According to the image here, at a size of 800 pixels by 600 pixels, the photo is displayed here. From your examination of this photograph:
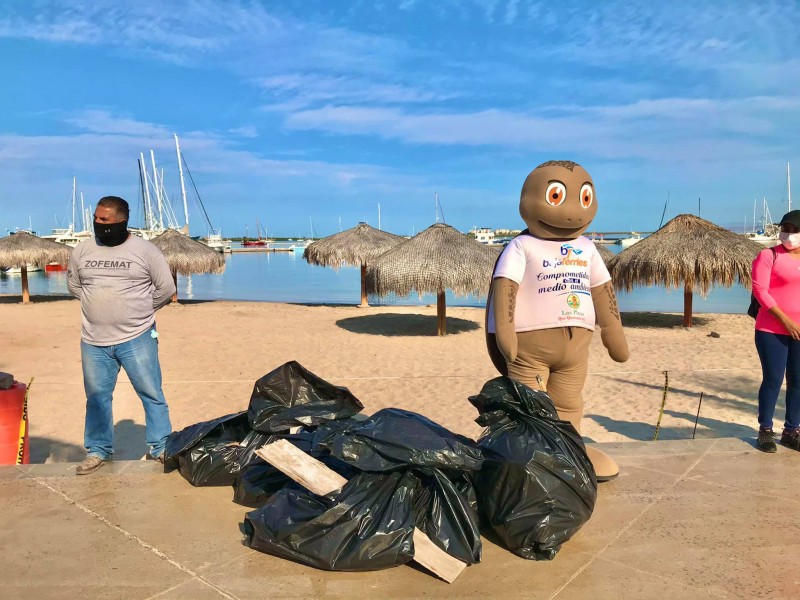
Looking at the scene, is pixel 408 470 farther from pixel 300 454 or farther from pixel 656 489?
pixel 656 489

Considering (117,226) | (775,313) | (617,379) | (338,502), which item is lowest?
(617,379)

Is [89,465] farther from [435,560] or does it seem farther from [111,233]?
[435,560]

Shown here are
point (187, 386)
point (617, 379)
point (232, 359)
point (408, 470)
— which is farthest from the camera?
point (232, 359)

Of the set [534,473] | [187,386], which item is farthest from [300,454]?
[187,386]

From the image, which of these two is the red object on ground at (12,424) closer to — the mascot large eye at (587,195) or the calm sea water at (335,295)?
the mascot large eye at (587,195)

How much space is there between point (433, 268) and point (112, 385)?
967 cm

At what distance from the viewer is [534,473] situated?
8.71 ft

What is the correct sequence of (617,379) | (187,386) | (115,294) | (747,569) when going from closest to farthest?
(747,569) < (115,294) < (187,386) < (617,379)

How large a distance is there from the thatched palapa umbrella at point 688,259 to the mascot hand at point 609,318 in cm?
1114

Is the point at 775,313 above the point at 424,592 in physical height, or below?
above

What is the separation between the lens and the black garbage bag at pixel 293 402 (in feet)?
11.0

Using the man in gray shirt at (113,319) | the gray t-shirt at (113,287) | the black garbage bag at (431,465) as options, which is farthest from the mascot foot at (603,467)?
the gray t-shirt at (113,287)

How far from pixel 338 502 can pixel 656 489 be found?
1858 mm

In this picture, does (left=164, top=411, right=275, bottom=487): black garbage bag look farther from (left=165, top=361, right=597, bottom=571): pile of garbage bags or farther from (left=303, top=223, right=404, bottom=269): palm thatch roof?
(left=303, top=223, right=404, bottom=269): palm thatch roof
